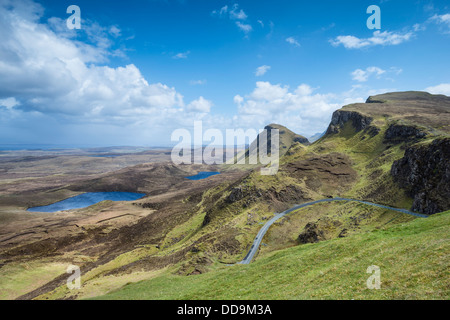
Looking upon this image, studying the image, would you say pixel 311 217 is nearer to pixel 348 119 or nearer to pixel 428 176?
pixel 428 176

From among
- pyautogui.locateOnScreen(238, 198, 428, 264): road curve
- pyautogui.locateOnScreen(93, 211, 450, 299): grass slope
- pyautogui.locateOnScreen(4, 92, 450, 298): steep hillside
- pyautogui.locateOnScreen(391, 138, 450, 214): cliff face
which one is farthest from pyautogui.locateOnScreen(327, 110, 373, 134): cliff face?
pyautogui.locateOnScreen(93, 211, 450, 299): grass slope

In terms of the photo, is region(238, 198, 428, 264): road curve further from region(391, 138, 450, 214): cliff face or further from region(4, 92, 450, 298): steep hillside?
region(391, 138, 450, 214): cliff face

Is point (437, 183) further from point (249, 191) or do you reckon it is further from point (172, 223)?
point (172, 223)

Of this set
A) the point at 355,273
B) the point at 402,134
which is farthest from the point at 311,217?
the point at 402,134

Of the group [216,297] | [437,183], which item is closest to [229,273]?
[216,297]

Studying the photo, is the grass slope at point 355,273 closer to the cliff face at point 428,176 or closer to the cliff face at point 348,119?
the cliff face at point 428,176

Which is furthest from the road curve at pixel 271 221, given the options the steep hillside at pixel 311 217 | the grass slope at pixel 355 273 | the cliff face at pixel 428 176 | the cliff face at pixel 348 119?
the cliff face at pixel 348 119
